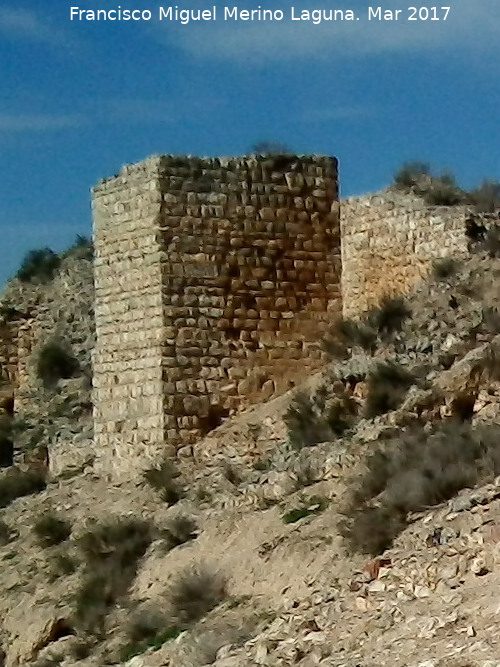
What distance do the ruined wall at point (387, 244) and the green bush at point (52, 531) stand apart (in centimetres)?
409

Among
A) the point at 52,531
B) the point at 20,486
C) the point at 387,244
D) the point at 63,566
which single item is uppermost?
the point at 387,244

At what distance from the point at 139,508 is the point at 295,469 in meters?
2.36

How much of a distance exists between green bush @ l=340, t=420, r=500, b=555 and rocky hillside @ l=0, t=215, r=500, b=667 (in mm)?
19

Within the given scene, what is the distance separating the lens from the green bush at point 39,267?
25984 mm

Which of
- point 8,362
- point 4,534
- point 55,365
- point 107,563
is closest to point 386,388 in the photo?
point 107,563

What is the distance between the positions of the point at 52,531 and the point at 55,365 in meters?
6.91

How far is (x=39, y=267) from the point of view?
2667cm

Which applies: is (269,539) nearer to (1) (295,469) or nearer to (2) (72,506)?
(1) (295,469)

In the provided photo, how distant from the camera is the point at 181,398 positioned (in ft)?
53.9

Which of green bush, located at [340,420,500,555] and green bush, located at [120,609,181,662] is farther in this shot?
green bush, located at [120,609,181,662]

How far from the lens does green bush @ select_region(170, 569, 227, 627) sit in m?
12.4

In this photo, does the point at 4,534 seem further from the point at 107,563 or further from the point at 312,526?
the point at 312,526

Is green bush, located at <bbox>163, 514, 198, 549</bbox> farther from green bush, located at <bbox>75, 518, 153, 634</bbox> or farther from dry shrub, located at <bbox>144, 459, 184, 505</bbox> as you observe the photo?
dry shrub, located at <bbox>144, 459, 184, 505</bbox>

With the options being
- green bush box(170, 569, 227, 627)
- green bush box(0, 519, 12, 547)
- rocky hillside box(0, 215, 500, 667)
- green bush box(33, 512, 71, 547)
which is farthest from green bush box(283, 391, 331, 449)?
green bush box(0, 519, 12, 547)
